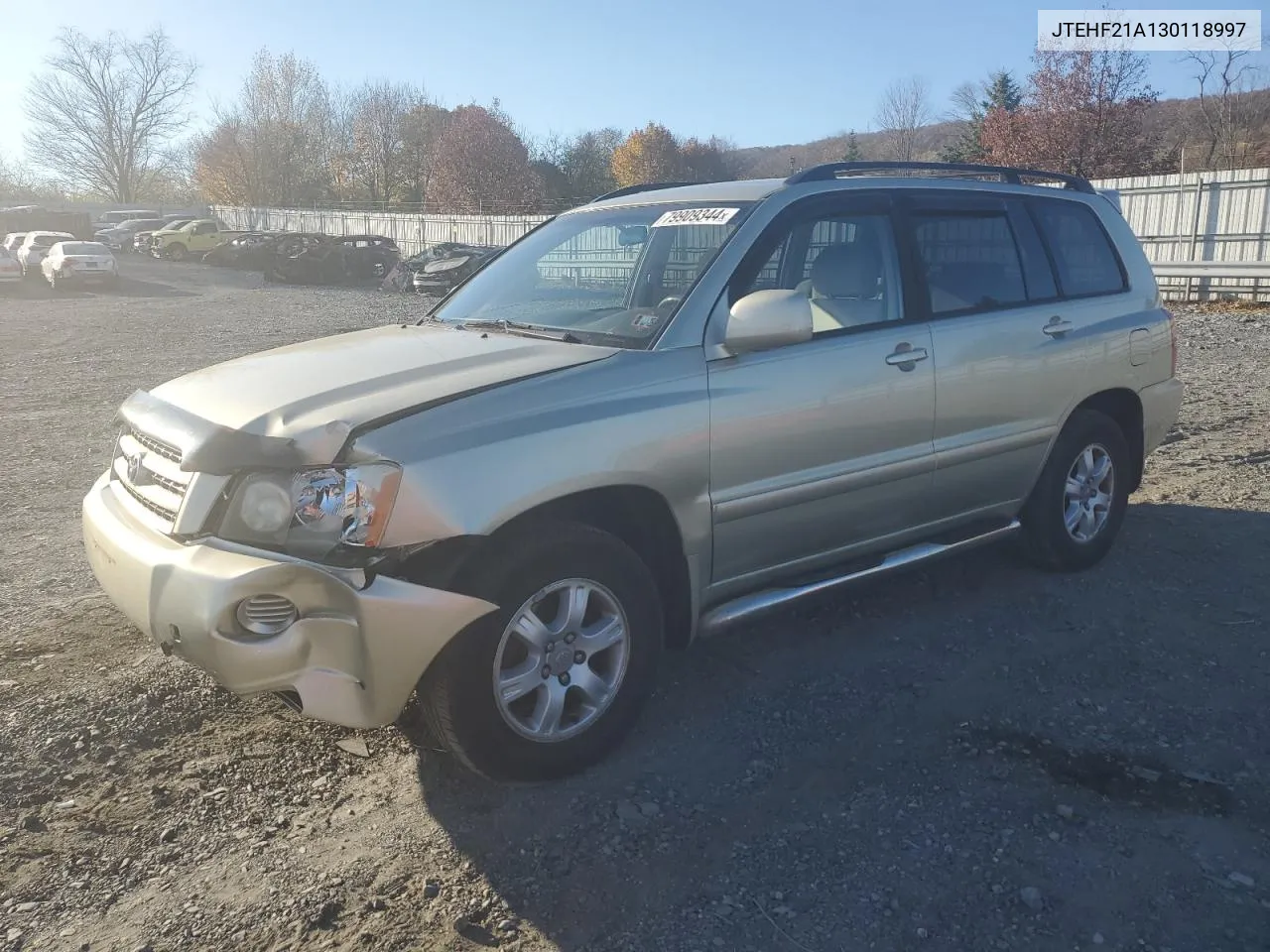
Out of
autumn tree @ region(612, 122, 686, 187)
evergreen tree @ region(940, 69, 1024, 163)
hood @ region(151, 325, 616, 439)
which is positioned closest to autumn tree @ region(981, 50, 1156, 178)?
evergreen tree @ region(940, 69, 1024, 163)

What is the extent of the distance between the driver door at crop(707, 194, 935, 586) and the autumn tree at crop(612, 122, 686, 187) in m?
78.9

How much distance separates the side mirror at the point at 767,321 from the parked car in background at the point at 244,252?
36.7 m

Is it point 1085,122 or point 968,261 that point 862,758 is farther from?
point 1085,122

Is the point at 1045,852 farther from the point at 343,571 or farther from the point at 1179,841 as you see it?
the point at 343,571

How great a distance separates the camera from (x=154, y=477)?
3.31 meters

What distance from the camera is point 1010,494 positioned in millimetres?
4824

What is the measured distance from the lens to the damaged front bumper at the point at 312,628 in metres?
2.84

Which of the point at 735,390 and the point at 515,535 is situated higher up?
the point at 735,390

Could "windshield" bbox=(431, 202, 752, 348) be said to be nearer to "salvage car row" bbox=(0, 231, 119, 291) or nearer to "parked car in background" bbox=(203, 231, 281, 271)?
"salvage car row" bbox=(0, 231, 119, 291)

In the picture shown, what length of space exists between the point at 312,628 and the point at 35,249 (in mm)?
37396

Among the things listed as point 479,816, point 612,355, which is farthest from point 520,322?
point 479,816

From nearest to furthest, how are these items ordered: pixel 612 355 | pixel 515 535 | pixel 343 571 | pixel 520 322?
1. pixel 343 571
2. pixel 515 535
3. pixel 612 355
4. pixel 520 322

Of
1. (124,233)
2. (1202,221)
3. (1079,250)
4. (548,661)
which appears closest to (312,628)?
(548,661)

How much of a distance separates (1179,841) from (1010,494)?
206cm
